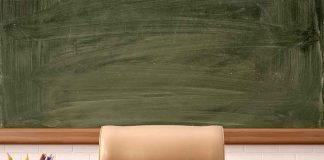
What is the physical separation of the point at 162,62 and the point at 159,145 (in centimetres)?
66

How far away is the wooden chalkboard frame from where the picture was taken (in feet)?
7.63

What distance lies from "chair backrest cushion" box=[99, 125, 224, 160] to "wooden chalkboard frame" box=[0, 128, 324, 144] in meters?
0.55

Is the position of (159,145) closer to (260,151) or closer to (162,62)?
(162,62)

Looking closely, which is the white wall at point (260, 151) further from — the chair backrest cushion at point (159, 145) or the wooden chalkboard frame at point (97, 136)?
the chair backrest cushion at point (159, 145)

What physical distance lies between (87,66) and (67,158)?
1.62ft

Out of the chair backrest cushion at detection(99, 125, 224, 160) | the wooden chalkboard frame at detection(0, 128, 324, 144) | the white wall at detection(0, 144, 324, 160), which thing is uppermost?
the chair backrest cushion at detection(99, 125, 224, 160)

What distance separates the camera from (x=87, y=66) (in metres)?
2.37

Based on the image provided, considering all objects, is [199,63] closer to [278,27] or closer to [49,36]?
[278,27]

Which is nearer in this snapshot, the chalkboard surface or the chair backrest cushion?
the chair backrest cushion

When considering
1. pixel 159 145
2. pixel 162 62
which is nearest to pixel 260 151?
pixel 162 62

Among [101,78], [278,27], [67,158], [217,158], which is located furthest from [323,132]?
[67,158]

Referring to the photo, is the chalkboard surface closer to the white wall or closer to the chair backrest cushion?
the white wall

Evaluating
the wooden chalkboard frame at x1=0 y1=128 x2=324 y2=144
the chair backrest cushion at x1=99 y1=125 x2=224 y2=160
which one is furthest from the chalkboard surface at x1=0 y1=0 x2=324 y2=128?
the chair backrest cushion at x1=99 y1=125 x2=224 y2=160

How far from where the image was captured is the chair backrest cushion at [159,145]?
70.0 inches
